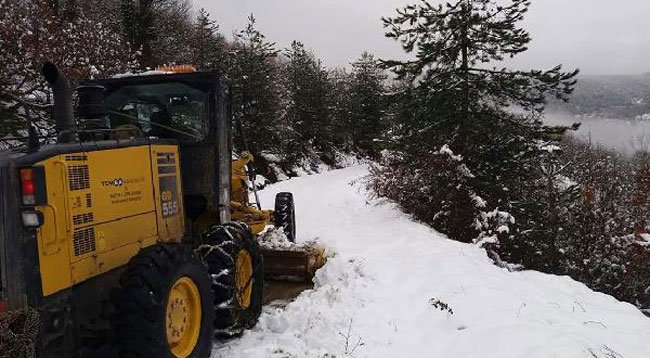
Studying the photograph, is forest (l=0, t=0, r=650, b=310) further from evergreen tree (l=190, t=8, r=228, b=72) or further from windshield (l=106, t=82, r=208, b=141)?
evergreen tree (l=190, t=8, r=228, b=72)

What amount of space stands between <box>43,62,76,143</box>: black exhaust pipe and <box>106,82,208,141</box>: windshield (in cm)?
167

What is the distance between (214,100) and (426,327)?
359 cm

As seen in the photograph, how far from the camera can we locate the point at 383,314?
6.66 metres

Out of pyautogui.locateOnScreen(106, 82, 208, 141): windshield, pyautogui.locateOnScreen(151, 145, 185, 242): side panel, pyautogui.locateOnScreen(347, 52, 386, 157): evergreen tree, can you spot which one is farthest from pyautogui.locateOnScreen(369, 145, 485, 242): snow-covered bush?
pyautogui.locateOnScreen(347, 52, 386, 157): evergreen tree

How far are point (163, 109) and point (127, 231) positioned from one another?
206cm

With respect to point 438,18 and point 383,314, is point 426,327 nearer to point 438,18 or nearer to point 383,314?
point 383,314

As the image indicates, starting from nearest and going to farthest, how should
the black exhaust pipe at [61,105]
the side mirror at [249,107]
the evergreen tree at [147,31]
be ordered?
1. the black exhaust pipe at [61,105]
2. the side mirror at [249,107]
3. the evergreen tree at [147,31]

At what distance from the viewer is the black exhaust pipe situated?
4277mm

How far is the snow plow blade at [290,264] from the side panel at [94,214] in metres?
2.96

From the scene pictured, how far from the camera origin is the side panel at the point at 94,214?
3.69 meters

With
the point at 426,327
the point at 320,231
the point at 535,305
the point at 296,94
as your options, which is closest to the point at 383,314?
the point at 426,327

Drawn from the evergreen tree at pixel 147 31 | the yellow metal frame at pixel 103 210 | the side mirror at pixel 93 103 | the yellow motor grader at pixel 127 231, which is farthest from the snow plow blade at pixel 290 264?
the evergreen tree at pixel 147 31

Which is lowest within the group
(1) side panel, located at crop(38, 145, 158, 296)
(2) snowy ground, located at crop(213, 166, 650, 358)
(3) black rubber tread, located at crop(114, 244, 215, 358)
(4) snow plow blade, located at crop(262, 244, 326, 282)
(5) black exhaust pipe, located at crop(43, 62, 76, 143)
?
(2) snowy ground, located at crop(213, 166, 650, 358)

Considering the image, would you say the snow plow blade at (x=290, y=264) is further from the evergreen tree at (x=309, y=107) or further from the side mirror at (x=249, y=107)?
the evergreen tree at (x=309, y=107)
